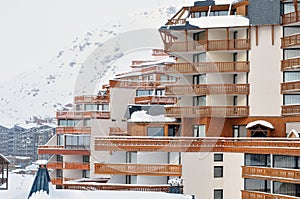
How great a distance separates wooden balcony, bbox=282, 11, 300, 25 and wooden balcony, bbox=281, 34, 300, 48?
1.02 m

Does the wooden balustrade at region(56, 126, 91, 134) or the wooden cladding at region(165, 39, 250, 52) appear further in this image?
the wooden balustrade at region(56, 126, 91, 134)

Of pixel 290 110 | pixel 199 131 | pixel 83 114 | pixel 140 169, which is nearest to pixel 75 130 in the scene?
pixel 83 114

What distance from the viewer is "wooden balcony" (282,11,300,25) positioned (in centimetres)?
4694

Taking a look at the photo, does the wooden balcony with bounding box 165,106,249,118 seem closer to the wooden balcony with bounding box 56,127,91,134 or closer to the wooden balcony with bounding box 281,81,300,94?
the wooden balcony with bounding box 281,81,300,94

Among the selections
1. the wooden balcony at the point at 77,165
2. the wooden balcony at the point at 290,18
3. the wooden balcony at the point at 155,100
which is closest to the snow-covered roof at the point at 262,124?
the wooden balcony at the point at 290,18

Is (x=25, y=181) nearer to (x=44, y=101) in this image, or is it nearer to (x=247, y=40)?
(x=247, y=40)

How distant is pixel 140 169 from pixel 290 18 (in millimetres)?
14230

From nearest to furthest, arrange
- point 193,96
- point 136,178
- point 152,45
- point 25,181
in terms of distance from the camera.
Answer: point 25,181 < point 136,178 < point 193,96 < point 152,45

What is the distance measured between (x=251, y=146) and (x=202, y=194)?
14.8 ft

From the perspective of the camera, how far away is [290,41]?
154ft

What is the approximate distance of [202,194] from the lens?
148 ft

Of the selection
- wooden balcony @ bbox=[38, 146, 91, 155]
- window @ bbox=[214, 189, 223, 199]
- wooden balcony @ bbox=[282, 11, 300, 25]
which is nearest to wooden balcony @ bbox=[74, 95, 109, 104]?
wooden balcony @ bbox=[38, 146, 91, 155]

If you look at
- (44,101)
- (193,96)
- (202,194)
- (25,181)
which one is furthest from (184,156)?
(44,101)

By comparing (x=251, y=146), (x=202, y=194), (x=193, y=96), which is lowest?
(x=202, y=194)
